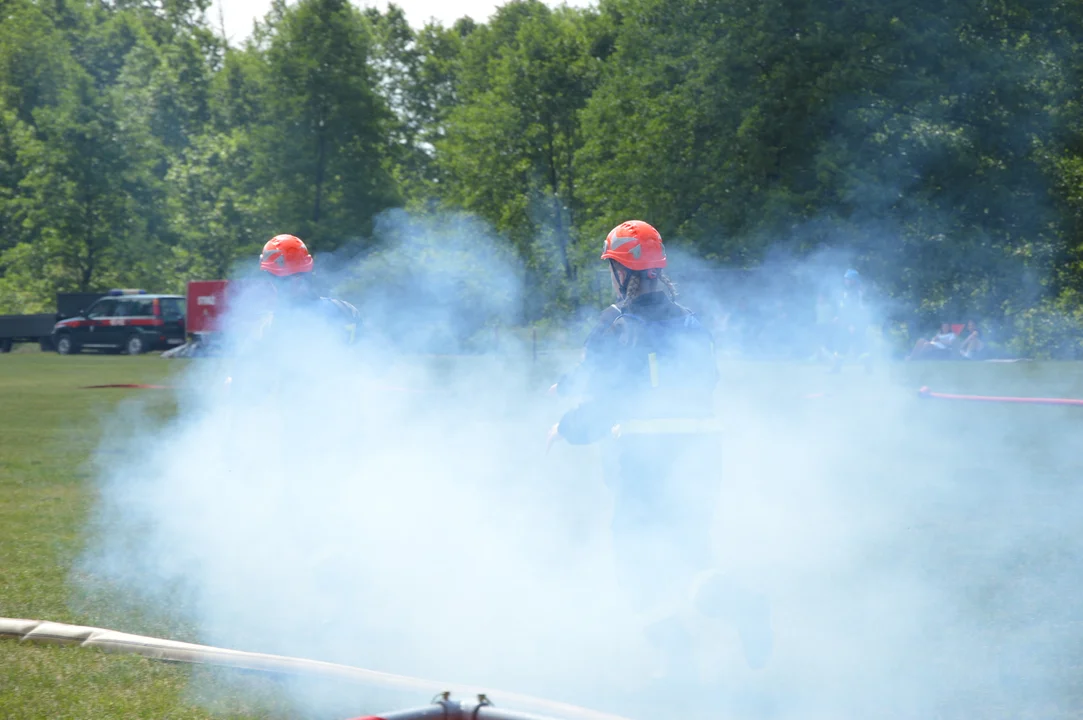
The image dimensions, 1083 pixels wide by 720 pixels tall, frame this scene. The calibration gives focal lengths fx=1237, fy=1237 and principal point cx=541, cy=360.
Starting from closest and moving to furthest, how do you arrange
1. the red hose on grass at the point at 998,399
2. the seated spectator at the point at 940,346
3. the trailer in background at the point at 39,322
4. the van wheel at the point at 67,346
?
the red hose on grass at the point at 998,399
the seated spectator at the point at 940,346
the van wheel at the point at 67,346
the trailer in background at the point at 39,322

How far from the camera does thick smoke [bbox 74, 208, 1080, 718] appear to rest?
206 inches

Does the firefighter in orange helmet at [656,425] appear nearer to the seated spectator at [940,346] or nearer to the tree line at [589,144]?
the tree line at [589,144]

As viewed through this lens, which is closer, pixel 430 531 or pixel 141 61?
pixel 430 531

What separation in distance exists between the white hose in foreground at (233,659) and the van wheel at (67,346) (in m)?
39.3

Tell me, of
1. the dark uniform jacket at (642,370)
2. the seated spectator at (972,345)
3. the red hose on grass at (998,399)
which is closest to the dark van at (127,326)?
the seated spectator at (972,345)

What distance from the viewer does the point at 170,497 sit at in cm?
1062

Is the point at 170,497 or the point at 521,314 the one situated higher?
the point at 521,314

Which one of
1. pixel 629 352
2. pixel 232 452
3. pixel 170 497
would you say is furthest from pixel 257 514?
pixel 629 352

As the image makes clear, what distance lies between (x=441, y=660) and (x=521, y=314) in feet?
51.6

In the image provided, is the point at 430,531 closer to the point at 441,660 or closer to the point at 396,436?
the point at 441,660

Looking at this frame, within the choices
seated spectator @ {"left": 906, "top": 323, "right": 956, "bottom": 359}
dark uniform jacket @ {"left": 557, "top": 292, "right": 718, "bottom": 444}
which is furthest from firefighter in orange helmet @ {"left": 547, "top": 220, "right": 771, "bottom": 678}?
seated spectator @ {"left": 906, "top": 323, "right": 956, "bottom": 359}

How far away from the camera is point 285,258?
715cm

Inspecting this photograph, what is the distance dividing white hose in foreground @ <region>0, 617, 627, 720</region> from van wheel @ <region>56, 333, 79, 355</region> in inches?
1546

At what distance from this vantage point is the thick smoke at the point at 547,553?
5.23 meters
